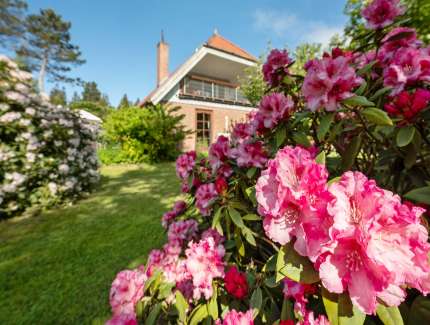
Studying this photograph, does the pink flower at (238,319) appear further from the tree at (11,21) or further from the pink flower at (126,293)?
the tree at (11,21)

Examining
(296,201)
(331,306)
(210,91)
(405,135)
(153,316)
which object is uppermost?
(210,91)

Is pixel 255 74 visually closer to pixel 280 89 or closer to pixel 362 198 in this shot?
pixel 280 89

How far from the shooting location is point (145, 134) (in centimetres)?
998

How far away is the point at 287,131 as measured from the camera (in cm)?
124

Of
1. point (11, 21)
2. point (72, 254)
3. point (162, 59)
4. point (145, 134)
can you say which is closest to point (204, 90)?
point (162, 59)

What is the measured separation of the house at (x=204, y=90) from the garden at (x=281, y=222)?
28.6 ft

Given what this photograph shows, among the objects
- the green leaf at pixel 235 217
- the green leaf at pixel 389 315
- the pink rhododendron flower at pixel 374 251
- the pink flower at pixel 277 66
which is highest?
the pink flower at pixel 277 66

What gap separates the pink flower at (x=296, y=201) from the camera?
0.49 meters

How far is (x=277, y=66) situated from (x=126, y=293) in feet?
5.34

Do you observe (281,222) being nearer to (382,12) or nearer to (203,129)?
(382,12)

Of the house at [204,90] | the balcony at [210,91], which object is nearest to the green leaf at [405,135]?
the house at [204,90]

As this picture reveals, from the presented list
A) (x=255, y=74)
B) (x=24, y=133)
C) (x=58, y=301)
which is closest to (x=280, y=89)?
(x=58, y=301)

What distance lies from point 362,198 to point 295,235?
167mm

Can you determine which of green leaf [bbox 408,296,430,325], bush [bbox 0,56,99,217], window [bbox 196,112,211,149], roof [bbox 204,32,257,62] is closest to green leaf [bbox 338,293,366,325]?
green leaf [bbox 408,296,430,325]
